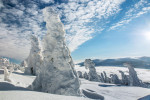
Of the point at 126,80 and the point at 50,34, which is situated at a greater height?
the point at 50,34

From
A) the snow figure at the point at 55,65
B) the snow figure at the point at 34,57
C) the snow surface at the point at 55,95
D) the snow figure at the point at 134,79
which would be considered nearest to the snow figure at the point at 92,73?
the snow figure at the point at 134,79

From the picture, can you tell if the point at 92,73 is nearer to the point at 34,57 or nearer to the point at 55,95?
the point at 34,57

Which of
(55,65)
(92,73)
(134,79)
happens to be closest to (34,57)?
(92,73)

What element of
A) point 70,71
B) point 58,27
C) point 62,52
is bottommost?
point 70,71

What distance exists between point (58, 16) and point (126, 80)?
876 inches

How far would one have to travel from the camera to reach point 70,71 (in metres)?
8.02

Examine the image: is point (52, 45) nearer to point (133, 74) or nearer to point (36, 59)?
point (36, 59)

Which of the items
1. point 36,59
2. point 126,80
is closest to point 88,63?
point 126,80

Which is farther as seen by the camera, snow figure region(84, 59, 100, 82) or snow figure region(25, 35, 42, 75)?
snow figure region(84, 59, 100, 82)

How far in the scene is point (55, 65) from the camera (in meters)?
8.28

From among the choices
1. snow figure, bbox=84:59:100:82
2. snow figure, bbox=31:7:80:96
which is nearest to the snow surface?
snow figure, bbox=31:7:80:96

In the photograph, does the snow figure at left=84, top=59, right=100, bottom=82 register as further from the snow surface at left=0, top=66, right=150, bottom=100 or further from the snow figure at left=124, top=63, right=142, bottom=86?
the snow surface at left=0, top=66, right=150, bottom=100

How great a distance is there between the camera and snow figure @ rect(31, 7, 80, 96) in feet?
24.7

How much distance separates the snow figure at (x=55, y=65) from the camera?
24.7 ft
